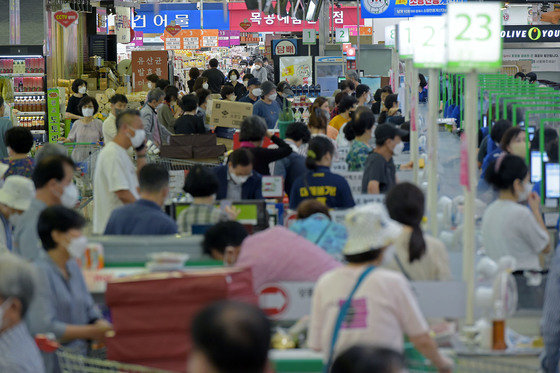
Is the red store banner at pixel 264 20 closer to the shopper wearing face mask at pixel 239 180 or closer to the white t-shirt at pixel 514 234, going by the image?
the shopper wearing face mask at pixel 239 180

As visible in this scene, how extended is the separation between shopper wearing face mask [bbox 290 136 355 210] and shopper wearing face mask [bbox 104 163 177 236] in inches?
57.8

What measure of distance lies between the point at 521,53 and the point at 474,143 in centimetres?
2157

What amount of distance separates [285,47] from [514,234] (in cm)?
1733

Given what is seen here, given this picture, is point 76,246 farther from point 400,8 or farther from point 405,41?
point 400,8

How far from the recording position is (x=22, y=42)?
17.7m

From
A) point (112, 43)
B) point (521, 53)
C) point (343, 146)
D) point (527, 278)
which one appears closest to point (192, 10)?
point (112, 43)

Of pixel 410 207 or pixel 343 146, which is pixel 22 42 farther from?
pixel 410 207

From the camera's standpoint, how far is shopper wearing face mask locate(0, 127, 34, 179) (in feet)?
25.1

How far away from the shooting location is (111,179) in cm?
693

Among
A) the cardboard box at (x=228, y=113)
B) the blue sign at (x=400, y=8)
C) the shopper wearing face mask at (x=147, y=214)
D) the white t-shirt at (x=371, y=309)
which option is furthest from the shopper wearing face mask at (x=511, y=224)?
the blue sign at (x=400, y=8)

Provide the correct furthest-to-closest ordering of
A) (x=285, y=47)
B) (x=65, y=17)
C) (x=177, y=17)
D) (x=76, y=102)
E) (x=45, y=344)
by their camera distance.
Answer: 1. (x=177, y=17)
2. (x=285, y=47)
3. (x=65, y=17)
4. (x=76, y=102)
5. (x=45, y=344)

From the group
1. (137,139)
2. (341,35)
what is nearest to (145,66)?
(341,35)

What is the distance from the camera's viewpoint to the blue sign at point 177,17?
126 feet

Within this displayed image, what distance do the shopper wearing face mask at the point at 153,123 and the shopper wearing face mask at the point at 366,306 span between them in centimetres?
853
